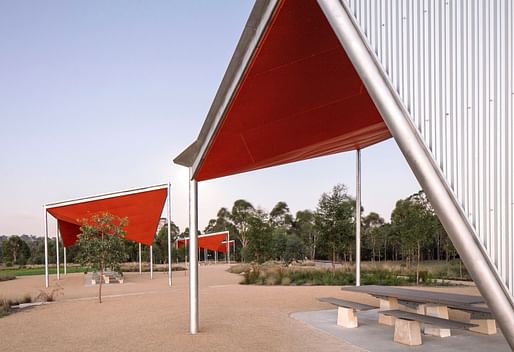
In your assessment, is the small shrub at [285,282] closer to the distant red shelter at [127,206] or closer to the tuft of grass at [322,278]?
the tuft of grass at [322,278]

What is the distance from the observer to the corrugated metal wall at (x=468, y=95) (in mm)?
2854

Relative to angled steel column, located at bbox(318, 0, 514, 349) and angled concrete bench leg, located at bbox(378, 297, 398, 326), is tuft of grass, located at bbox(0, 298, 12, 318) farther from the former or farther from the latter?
angled steel column, located at bbox(318, 0, 514, 349)

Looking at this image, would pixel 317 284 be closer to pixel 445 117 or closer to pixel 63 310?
pixel 63 310

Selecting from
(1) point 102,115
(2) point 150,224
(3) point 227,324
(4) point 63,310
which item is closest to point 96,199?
(2) point 150,224

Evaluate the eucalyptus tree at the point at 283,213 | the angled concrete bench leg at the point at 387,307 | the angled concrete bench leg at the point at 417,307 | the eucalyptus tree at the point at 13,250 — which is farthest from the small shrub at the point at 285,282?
the eucalyptus tree at the point at 283,213

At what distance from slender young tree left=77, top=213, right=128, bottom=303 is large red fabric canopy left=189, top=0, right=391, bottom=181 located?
20.9 feet

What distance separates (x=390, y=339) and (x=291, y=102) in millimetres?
4128

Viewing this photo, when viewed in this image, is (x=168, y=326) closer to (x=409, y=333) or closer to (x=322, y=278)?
(x=409, y=333)

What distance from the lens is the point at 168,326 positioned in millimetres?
8852

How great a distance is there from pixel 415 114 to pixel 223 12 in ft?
35.0

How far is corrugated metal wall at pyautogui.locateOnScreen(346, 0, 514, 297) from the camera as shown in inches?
112

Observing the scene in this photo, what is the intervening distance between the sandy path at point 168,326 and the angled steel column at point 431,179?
420 centimetres

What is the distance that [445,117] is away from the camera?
2975 mm

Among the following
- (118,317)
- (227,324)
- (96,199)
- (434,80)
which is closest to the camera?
(434,80)
